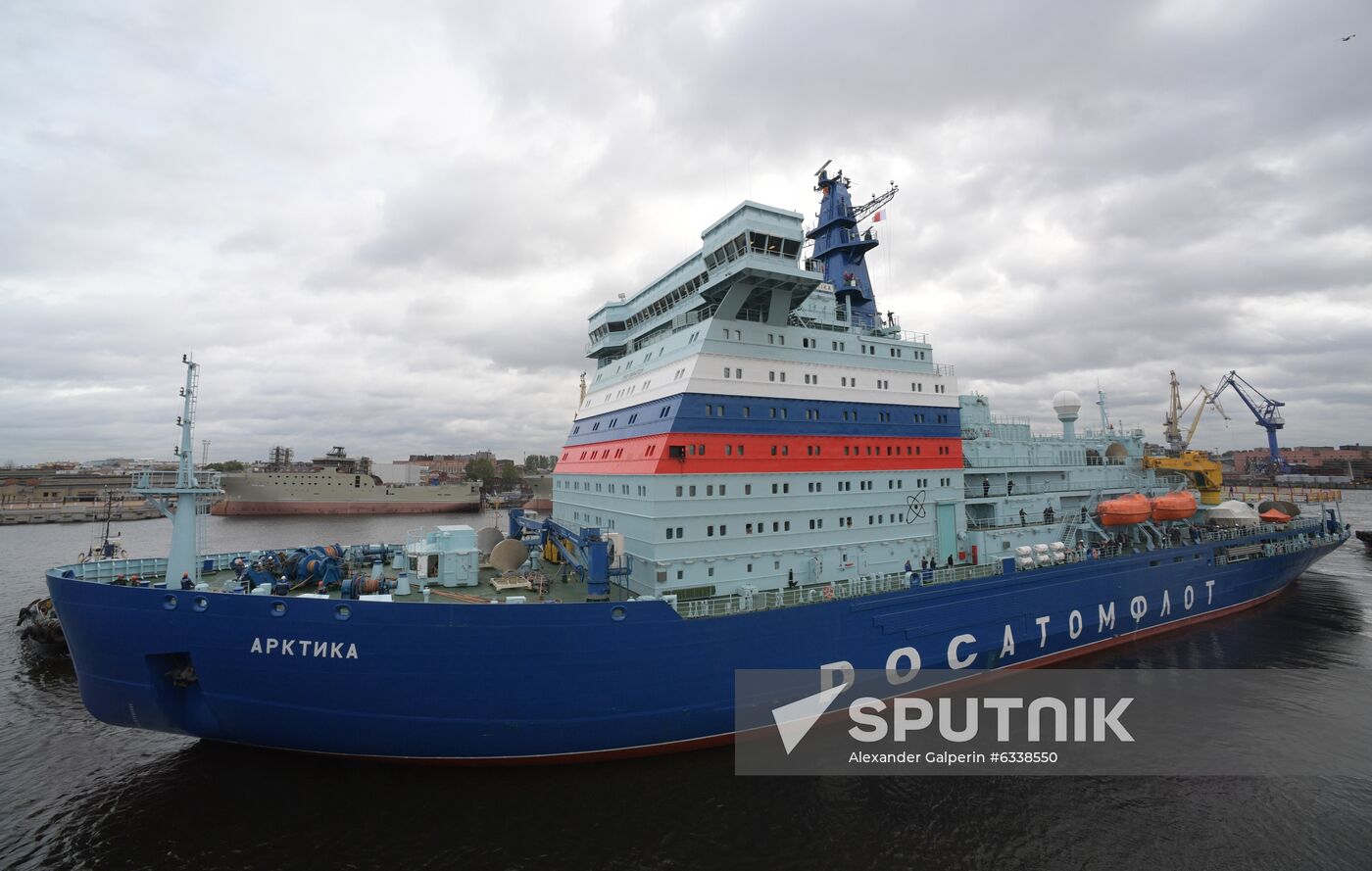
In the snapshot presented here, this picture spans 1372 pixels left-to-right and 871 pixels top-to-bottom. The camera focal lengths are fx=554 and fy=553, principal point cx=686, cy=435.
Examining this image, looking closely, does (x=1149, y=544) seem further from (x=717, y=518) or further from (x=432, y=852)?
(x=432, y=852)

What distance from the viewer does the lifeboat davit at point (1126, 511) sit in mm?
20688

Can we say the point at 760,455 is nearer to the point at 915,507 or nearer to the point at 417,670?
the point at 915,507

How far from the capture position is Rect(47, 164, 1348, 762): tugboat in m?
11.4

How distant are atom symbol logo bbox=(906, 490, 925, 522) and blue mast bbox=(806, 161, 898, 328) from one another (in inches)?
247

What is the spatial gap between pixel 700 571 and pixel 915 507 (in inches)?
318

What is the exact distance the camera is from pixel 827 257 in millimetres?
20734

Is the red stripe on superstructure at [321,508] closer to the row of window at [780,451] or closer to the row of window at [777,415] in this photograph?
the row of window at [777,415]

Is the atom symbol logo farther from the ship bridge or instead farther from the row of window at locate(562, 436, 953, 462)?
the ship bridge

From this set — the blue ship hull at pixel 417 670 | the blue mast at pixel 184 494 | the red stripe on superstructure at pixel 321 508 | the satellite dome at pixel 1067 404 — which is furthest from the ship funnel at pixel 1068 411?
the red stripe on superstructure at pixel 321 508

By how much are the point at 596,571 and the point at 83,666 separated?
10.9m

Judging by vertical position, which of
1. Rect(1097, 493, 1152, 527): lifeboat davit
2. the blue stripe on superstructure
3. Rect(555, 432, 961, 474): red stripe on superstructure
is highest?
the blue stripe on superstructure

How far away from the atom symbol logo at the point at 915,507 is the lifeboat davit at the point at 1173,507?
11.0 meters
